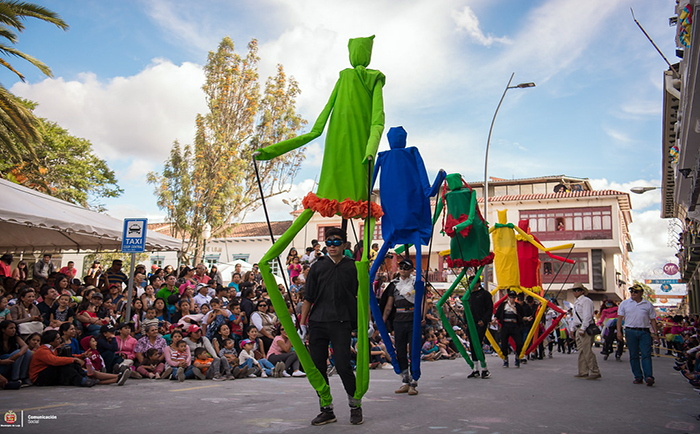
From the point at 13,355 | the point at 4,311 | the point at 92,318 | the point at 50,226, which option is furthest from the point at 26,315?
the point at 50,226

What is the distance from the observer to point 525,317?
12.3m

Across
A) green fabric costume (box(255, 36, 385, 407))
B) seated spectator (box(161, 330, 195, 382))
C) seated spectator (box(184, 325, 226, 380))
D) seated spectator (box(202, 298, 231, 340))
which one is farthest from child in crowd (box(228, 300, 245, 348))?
green fabric costume (box(255, 36, 385, 407))

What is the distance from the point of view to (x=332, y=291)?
15.5 feet

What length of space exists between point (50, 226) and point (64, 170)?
19.2 metres

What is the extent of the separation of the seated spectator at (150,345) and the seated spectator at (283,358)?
1914mm

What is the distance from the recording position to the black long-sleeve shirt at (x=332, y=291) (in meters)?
4.68

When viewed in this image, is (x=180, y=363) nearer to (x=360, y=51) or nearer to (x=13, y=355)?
(x=13, y=355)

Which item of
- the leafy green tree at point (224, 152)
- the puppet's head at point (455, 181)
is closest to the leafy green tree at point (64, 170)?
the leafy green tree at point (224, 152)

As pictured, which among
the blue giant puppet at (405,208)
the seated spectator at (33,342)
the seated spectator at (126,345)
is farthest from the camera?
the seated spectator at (126,345)

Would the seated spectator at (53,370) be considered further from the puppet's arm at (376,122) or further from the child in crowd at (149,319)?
the puppet's arm at (376,122)

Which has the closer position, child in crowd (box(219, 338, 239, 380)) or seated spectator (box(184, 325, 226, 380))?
seated spectator (box(184, 325, 226, 380))

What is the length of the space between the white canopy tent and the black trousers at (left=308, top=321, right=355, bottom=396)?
6.63 meters

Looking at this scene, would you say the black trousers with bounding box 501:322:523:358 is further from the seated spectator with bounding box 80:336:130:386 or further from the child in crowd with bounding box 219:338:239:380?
Result: the seated spectator with bounding box 80:336:130:386

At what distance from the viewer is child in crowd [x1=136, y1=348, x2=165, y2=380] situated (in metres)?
8.44
